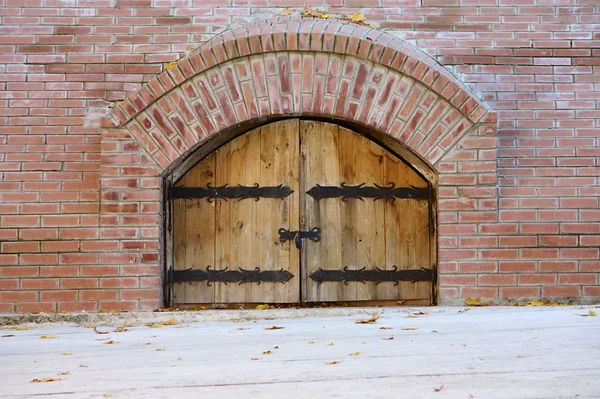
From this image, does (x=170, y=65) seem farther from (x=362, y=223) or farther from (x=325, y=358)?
(x=325, y=358)

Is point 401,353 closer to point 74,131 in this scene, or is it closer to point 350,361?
point 350,361

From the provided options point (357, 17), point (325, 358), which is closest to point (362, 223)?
point (357, 17)

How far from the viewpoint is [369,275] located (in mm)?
5301

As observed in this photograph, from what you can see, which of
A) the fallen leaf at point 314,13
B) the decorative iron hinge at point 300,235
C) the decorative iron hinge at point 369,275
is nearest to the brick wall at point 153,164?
the fallen leaf at point 314,13

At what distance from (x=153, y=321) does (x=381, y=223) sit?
165 cm

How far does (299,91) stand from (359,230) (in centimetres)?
102

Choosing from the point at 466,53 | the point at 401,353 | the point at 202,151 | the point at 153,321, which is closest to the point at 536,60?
the point at 466,53

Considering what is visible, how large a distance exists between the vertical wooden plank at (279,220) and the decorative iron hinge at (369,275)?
0.18 metres

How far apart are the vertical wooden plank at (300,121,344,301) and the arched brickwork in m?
0.37

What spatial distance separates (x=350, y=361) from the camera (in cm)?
324

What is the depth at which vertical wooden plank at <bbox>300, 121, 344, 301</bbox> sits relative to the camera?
17.4 ft

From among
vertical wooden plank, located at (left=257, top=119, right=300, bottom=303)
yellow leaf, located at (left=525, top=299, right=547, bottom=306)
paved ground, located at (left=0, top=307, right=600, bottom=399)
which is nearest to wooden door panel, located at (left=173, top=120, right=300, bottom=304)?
vertical wooden plank, located at (left=257, top=119, right=300, bottom=303)

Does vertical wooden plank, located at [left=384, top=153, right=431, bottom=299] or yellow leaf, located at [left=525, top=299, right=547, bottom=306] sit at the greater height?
vertical wooden plank, located at [left=384, top=153, right=431, bottom=299]

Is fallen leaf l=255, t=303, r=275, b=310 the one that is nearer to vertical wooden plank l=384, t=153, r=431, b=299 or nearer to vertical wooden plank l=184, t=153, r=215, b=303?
vertical wooden plank l=184, t=153, r=215, b=303
